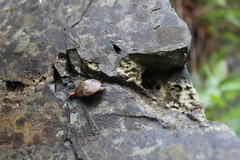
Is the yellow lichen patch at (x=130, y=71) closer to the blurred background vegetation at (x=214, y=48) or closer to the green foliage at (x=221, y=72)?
the green foliage at (x=221, y=72)

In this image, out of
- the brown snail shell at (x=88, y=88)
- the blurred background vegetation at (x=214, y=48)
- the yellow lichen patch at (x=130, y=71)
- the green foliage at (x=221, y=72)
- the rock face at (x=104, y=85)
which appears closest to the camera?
the rock face at (x=104, y=85)

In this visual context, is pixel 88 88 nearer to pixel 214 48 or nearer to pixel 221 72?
pixel 221 72

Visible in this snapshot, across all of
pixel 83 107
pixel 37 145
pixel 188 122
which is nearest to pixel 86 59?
pixel 83 107

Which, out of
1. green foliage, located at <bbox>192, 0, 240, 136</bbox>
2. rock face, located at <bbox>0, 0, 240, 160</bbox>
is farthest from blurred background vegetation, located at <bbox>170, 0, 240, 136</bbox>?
rock face, located at <bbox>0, 0, 240, 160</bbox>

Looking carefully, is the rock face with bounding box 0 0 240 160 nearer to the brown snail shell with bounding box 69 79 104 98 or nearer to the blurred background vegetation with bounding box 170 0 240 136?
the brown snail shell with bounding box 69 79 104 98

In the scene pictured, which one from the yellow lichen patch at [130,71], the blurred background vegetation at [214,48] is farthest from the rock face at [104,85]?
the blurred background vegetation at [214,48]
